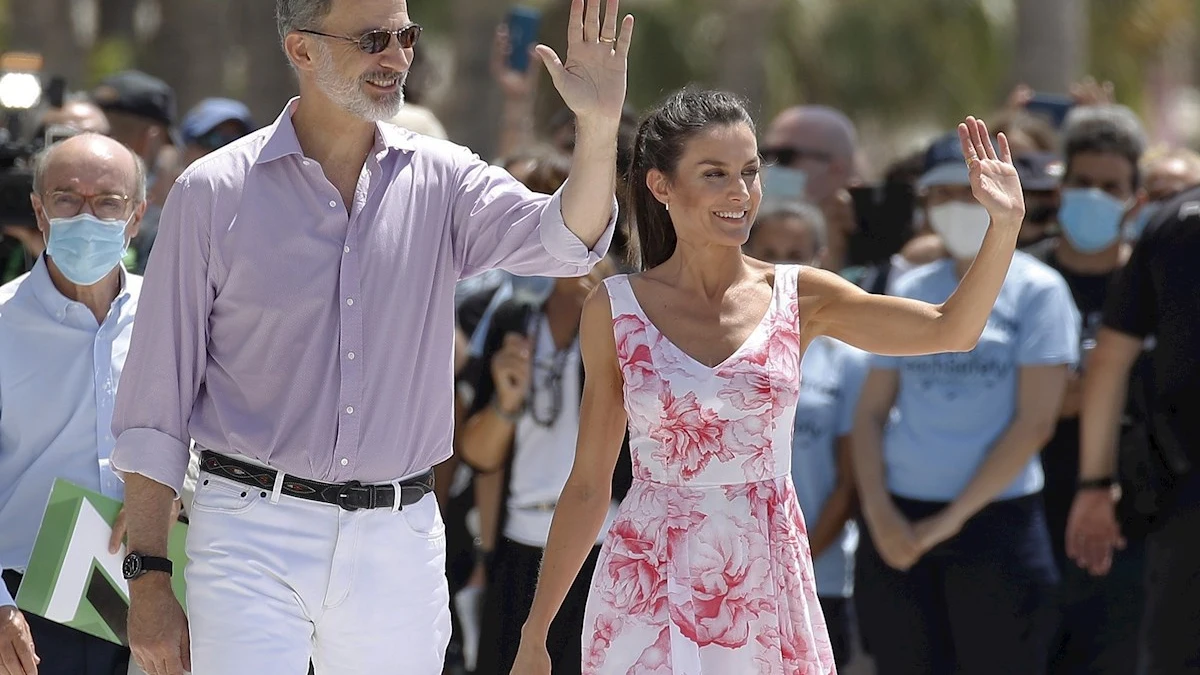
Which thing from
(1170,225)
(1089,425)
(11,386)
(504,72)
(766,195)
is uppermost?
(504,72)

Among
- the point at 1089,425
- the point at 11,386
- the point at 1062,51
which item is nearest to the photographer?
the point at 11,386

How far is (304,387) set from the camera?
156 inches

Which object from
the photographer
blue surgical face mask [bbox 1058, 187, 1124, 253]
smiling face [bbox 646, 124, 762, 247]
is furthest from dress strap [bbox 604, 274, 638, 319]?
blue surgical face mask [bbox 1058, 187, 1124, 253]

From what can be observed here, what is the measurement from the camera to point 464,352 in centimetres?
659

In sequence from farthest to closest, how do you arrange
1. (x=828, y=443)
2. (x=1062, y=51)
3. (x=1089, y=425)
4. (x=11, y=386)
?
1. (x=1062, y=51)
2. (x=828, y=443)
3. (x=1089, y=425)
4. (x=11, y=386)

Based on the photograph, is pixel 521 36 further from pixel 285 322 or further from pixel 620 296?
pixel 285 322

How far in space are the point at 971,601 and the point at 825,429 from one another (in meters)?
0.90

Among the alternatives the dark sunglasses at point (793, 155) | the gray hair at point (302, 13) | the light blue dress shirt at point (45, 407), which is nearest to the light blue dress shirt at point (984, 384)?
the dark sunglasses at point (793, 155)

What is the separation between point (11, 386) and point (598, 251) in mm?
1714

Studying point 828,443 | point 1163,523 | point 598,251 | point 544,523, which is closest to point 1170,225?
point 1163,523

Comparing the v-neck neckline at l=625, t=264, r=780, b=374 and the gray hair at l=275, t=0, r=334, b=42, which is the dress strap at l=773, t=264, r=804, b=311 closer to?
the v-neck neckline at l=625, t=264, r=780, b=374

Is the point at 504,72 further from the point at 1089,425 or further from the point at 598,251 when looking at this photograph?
the point at 598,251

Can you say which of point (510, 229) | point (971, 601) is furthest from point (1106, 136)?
point (510, 229)

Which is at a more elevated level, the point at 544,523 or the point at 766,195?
the point at 766,195
